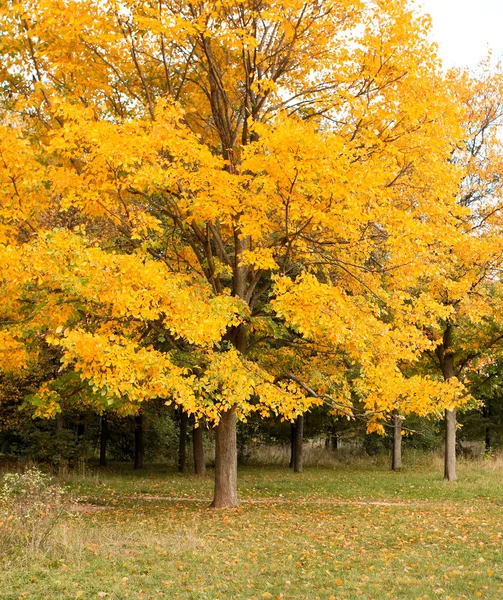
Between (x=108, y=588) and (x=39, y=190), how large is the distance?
597 cm

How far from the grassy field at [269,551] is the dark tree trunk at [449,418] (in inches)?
122

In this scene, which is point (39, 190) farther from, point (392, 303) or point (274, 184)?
point (392, 303)

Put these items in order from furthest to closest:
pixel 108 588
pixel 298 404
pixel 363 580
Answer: pixel 298 404 < pixel 363 580 < pixel 108 588

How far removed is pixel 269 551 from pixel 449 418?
38.0 ft

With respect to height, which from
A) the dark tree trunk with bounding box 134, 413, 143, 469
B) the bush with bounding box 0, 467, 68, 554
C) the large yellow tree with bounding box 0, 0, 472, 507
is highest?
the large yellow tree with bounding box 0, 0, 472, 507

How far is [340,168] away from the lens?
8.70 m

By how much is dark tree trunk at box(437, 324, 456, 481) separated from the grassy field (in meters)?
3.09

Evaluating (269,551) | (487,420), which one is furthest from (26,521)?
(487,420)

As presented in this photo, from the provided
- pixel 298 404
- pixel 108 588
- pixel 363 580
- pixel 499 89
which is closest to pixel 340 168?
pixel 298 404

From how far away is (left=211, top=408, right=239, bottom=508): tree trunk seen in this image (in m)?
12.0

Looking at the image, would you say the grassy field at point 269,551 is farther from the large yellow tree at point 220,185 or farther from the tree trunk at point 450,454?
the tree trunk at point 450,454

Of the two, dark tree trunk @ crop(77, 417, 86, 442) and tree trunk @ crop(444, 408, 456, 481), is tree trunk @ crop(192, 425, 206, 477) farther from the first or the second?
tree trunk @ crop(444, 408, 456, 481)

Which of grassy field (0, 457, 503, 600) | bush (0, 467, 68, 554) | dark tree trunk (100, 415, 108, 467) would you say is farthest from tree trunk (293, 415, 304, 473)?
bush (0, 467, 68, 554)

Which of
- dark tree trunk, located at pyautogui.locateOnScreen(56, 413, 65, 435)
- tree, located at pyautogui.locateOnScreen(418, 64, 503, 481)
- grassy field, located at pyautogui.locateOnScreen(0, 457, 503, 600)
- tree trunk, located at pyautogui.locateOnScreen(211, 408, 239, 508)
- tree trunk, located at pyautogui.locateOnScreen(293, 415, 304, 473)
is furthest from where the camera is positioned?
tree trunk, located at pyautogui.locateOnScreen(293, 415, 304, 473)
